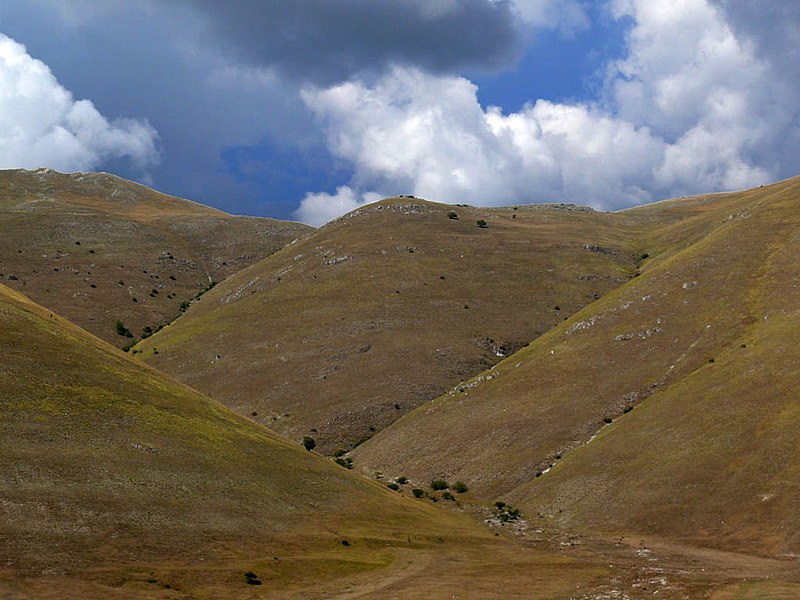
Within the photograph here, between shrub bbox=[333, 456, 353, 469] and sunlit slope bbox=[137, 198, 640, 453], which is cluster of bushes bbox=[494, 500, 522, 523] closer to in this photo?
shrub bbox=[333, 456, 353, 469]

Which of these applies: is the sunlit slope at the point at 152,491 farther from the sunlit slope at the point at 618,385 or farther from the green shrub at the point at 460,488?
the sunlit slope at the point at 618,385

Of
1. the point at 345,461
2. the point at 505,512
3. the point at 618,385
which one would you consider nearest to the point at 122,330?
the point at 345,461

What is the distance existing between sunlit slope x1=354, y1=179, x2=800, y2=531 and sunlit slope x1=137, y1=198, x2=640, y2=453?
28.0 ft

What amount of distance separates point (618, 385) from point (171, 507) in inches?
2087

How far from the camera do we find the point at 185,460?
5647 cm

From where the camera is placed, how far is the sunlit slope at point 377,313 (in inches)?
4193

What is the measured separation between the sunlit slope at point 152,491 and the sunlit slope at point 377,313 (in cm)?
3145

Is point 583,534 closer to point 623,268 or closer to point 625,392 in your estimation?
point 625,392

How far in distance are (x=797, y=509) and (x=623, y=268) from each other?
93.5m

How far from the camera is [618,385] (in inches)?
3474

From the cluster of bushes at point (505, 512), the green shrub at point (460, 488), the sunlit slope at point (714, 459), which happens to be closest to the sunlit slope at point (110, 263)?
the green shrub at point (460, 488)

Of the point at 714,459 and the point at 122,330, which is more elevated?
the point at 122,330

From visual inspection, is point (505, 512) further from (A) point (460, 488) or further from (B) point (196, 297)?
(B) point (196, 297)

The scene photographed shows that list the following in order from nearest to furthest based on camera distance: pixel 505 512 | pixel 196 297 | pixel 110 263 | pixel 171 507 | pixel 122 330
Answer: pixel 171 507, pixel 505 512, pixel 122 330, pixel 196 297, pixel 110 263
